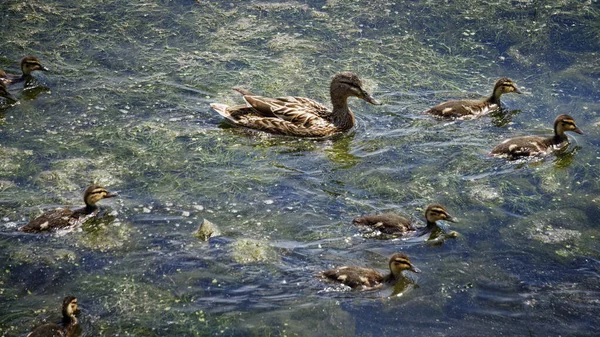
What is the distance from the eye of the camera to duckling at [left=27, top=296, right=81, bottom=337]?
6.30 meters

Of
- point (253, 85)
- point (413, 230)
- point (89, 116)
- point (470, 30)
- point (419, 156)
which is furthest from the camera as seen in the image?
point (470, 30)

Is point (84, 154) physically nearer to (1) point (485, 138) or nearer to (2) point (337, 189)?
(2) point (337, 189)

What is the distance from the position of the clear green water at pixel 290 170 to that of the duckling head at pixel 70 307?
147 mm

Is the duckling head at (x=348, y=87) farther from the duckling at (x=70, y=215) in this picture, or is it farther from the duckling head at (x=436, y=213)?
A: the duckling at (x=70, y=215)

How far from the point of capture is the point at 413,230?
7.82 m

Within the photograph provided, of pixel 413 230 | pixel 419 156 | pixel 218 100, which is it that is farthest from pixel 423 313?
pixel 218 100

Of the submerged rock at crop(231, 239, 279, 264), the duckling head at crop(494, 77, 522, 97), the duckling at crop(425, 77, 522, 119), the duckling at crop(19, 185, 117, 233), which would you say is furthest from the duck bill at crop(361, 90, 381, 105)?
the duckling at crop(19, 185, 117, 233)

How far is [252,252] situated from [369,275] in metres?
1.20

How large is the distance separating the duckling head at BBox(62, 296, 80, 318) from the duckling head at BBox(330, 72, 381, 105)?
478 cm

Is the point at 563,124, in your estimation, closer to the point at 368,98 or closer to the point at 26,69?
the point at 368,98

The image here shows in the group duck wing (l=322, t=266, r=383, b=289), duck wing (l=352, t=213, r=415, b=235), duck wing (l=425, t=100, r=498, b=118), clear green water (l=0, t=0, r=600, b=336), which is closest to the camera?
clear green water (l=0, t=0, r=600, b=336)

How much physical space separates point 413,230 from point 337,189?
1.17 meters

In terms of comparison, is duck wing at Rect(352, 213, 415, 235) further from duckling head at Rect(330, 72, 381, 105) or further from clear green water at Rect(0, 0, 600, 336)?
duckling head at Rect(330, 72, 381, 105)

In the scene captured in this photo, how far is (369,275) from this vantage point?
703 centimetres
